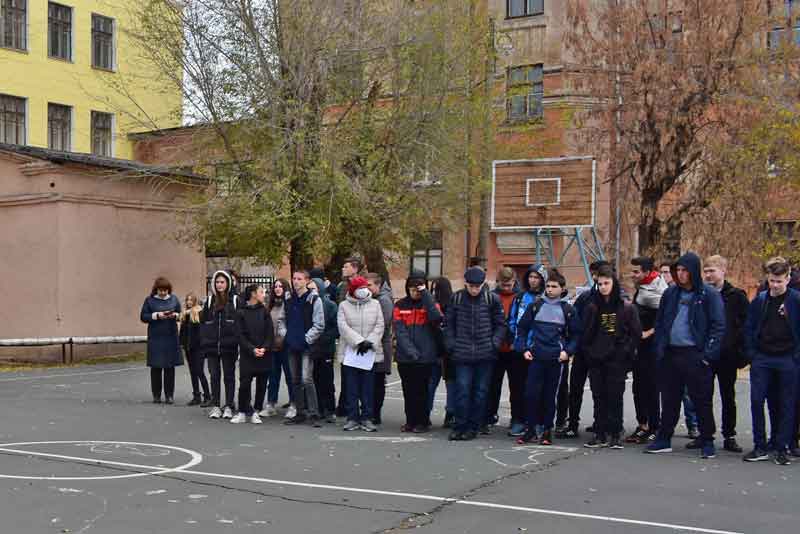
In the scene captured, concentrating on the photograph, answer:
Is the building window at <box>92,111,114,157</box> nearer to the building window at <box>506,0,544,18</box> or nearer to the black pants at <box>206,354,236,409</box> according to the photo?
the building window at <box>506,0,544,18</box>

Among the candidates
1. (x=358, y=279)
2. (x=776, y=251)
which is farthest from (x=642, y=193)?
(x=358, y=279)

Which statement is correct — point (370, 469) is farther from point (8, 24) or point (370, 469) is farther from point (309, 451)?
point (8, 24)

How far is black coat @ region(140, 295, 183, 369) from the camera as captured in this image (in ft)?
51.6

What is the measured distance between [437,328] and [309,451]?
237 centimetres

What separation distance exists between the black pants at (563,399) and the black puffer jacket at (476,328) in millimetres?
901

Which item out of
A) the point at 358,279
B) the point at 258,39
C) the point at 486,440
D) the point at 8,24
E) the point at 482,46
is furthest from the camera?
the point at 8,24

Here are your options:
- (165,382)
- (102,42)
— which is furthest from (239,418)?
(102,42)

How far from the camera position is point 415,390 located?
12742 mm

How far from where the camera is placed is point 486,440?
12.0 meters

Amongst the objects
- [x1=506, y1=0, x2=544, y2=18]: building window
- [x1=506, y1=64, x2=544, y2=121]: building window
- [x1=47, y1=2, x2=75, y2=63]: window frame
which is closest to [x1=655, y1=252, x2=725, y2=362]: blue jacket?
[x1=506, y1=64, x2=544, y2=121]: building window

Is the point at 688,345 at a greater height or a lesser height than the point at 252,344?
greater

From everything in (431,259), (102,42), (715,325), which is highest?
(102,42)

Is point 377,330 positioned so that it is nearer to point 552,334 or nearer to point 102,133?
point 552,334

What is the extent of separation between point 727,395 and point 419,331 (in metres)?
3.51
